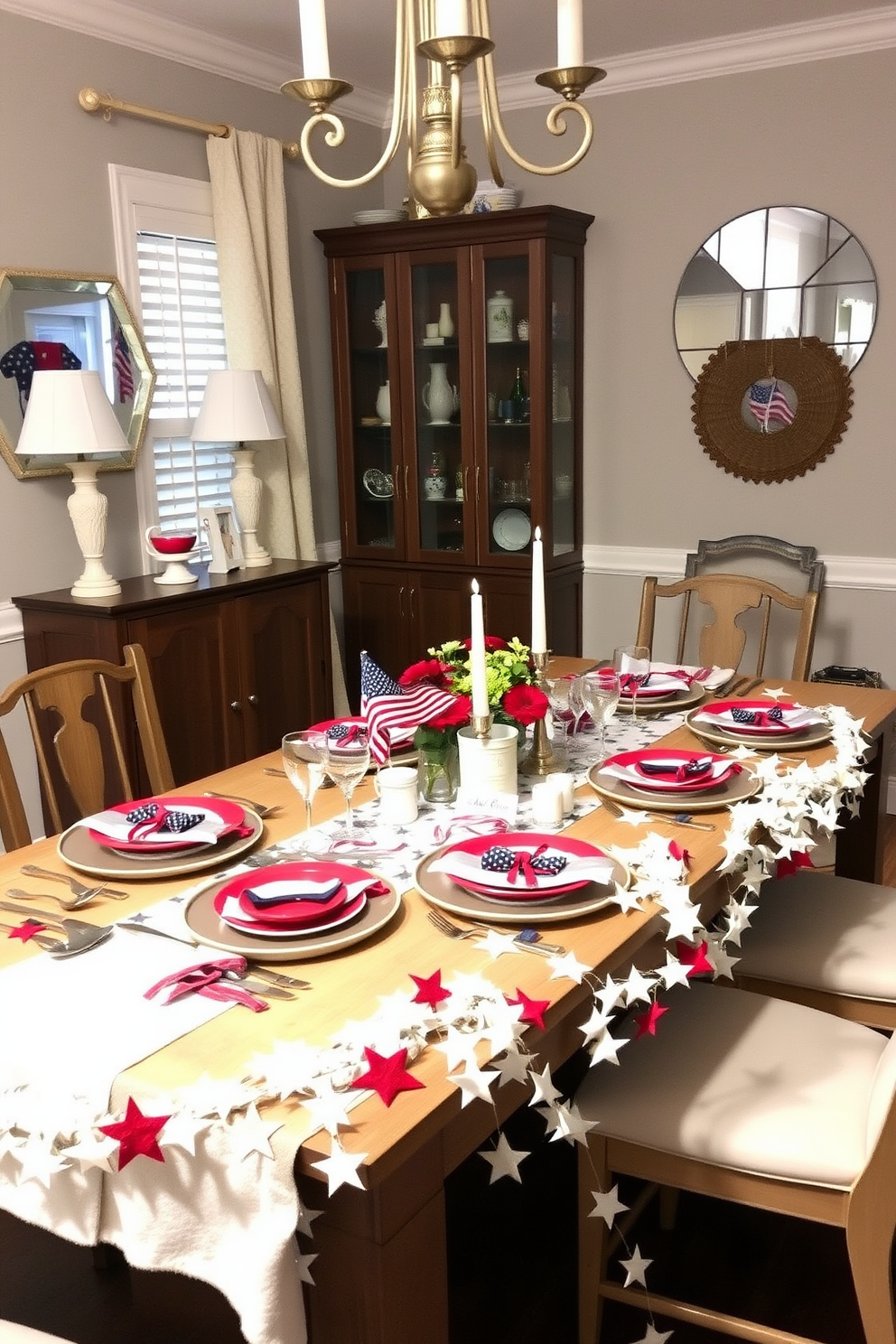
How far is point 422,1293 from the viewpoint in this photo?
1149 mm

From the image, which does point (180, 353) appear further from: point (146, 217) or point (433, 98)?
point (433, 98)

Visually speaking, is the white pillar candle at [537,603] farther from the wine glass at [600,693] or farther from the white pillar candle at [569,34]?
the white pillar candle at [569,34]

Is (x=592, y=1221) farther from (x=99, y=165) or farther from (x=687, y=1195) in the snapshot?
(x=99, y=165)

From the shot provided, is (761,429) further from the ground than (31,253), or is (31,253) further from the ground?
(31,253)

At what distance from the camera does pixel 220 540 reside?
3.66 meters

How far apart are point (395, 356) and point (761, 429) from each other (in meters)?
1.31

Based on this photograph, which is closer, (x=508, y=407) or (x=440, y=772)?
(x=440, y=772)

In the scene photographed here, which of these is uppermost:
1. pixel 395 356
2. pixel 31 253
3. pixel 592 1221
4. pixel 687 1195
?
pixel 31 253

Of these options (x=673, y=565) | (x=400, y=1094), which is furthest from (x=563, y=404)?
(x=400, y=1094)

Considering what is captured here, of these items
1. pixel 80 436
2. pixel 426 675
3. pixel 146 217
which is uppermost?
pixel 146 217

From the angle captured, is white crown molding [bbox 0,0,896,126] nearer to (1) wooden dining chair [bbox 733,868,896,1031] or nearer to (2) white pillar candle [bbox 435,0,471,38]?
(2) white pillar candle [bbox 435,0,471,38]

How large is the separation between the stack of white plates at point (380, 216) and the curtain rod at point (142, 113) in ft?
1.14

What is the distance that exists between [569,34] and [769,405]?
2449 mm

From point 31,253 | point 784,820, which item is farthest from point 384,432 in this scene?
point 784,820
